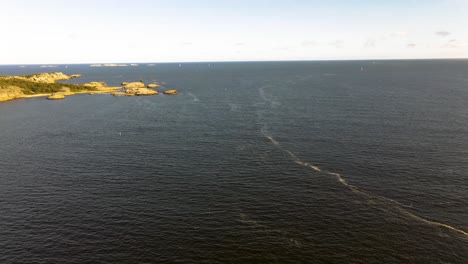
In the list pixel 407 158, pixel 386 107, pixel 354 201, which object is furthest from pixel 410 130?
pixel 354 201

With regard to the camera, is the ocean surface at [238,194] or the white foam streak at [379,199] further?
the white foam streak at [379,199]

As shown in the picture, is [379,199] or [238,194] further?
[238,194]

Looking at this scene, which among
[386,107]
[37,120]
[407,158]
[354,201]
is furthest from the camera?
[386,107]

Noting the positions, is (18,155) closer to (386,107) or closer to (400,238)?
(400,238)

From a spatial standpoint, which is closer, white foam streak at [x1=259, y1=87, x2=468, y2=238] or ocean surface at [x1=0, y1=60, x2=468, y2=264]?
ocean surface at [x1=0, y1=60, x2=468, y2=264]

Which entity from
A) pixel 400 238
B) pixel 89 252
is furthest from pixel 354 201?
pixel 89 252

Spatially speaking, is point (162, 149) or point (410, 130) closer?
point (162, 149)

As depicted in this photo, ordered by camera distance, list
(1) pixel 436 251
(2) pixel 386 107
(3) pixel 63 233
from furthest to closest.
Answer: (2) pixel 386 107 < (3) pixel 63 233 < (1) pixel 436 251

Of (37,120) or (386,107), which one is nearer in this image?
(37,120)

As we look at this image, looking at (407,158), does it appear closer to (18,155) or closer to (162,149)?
(162,149)
